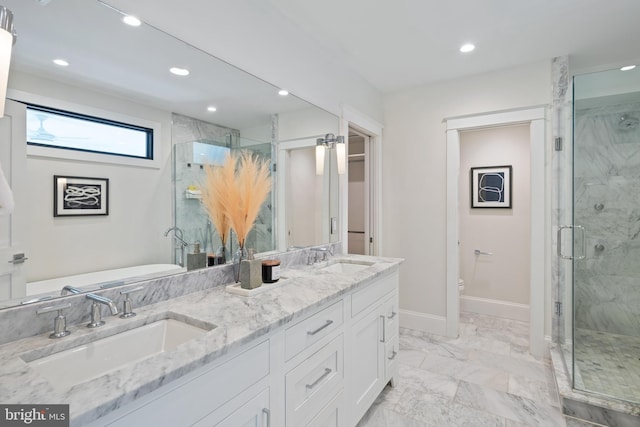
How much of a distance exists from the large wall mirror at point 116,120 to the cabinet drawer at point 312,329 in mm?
639

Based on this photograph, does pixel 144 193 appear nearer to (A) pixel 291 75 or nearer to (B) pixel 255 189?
Answer: (B) pixel 255 189

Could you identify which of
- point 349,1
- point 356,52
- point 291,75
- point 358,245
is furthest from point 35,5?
point 358,245

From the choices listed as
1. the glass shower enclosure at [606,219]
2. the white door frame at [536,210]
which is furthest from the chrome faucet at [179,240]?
the white door frame at [536,210]

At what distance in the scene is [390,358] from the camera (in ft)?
7.27

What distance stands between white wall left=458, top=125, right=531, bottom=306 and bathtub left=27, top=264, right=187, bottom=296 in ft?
11.5

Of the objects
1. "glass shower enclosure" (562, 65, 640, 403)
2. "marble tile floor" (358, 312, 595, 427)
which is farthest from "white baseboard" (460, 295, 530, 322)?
"glass shower enclosure" (562, 65, 640, 403)

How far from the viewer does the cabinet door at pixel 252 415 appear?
98 cm

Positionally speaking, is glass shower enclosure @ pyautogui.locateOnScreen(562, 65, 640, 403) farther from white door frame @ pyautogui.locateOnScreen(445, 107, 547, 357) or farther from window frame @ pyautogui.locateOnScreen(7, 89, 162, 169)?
window frame @ pyautogui.locateOnScreen(7, 89, 162, 169)

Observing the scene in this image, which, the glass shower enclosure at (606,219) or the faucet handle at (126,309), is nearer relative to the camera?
the faucet handle at (126,309)

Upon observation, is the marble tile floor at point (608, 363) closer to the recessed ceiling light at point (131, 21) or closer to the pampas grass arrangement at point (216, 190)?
the pampas grass arrangement at point (216, 190)

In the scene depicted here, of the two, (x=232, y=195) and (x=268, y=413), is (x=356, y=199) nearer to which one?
(x=232, y=195)

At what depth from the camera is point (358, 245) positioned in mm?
4320

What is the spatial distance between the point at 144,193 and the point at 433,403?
220cm

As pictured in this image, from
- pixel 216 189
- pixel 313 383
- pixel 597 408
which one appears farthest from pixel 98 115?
pixel 597 408
